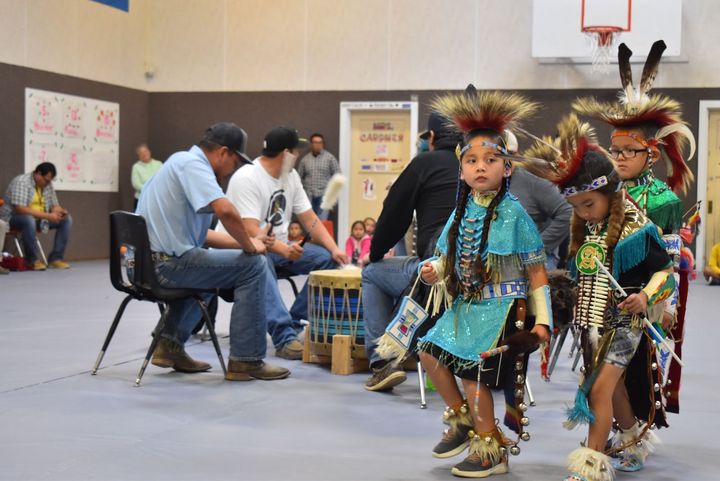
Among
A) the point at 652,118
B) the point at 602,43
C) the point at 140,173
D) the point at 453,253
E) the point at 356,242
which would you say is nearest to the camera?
the point at 453,253

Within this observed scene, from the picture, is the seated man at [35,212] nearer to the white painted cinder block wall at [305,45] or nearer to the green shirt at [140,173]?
the white painted cinder block wall at [305,45]

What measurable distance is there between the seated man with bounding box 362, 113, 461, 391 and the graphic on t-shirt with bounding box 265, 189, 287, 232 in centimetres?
115

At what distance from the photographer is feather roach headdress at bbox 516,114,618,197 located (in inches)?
109

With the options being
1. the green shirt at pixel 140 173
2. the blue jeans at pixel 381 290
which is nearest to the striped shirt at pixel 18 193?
the green shirt at pixel 140 173

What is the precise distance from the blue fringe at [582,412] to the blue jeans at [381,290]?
1611 mm

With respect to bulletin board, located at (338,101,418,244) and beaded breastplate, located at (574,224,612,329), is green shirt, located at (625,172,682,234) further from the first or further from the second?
bulletin board, located at (338,101,418,244)

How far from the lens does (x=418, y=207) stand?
165 inches

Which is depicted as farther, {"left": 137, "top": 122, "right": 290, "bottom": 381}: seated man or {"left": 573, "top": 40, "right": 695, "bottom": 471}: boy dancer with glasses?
{"left": 137, "top": 122, "right": 290, "bottom": 381}: seated man

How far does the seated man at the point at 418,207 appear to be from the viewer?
13.6 feet

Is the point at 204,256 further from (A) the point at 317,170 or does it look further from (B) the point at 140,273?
(A) the point at 317,170

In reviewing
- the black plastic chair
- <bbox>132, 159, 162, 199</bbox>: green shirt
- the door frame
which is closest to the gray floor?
the black plastic chair

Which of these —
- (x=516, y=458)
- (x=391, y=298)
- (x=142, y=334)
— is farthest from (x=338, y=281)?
(x=516, y=458)

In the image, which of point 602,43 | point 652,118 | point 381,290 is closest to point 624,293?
point 652,118

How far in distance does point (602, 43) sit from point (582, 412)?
9215 millimetres
